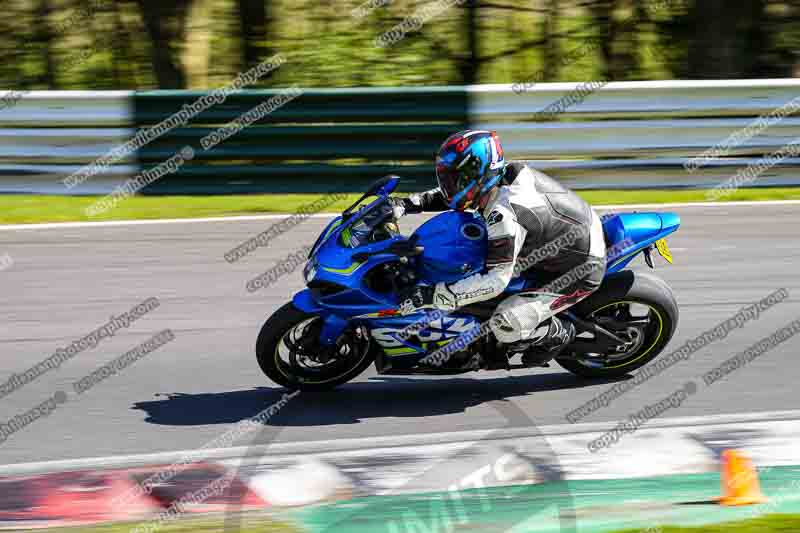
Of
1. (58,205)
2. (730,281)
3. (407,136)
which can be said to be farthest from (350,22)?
(730,281)

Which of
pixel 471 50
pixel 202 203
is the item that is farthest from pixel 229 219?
pixel 471 50

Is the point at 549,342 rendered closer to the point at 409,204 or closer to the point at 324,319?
the point at 409,204

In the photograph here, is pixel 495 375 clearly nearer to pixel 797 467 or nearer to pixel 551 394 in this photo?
pixel 551 394

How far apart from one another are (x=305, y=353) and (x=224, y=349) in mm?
1321

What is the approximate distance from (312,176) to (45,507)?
→ 7.53 metres

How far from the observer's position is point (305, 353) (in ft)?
23.0

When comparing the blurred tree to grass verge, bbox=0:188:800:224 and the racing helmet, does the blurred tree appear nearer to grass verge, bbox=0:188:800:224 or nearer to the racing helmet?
grass verge, bbox=0:188:800:224

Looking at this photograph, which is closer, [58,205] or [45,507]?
[45,507]

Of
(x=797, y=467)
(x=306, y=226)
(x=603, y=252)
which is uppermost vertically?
(x=603, y=252)

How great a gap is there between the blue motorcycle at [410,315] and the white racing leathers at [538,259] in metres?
0.09

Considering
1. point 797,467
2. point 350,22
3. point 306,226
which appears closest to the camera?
point 797,467

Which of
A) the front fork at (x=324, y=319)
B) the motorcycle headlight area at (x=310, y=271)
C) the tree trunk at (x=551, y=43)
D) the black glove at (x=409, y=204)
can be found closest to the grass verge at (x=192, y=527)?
the front fork at (x=324, y=319)

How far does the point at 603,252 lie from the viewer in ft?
22.8

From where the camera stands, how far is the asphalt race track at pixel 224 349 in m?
6.81
